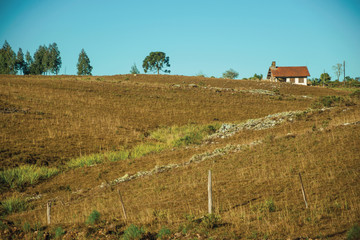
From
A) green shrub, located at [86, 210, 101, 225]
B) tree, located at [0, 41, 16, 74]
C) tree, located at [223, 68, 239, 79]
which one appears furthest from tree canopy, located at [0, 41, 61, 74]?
green shrub, located at [86, 210, 101, 225]

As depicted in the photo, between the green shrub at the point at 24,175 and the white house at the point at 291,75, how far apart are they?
86.9m

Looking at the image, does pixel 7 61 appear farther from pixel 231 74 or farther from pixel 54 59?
pixel 231 74

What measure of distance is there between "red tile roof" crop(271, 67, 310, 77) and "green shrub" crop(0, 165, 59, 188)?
87.5m

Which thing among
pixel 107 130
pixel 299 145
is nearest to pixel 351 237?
pixel 299 145

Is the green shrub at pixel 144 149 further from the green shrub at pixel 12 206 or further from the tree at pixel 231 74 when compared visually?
the tree at pixel 231 74

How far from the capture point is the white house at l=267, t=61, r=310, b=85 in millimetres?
100000

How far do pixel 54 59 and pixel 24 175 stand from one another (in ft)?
360

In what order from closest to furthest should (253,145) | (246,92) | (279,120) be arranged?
(253,145), (279,120), (246,92)

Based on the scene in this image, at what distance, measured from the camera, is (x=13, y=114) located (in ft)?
123

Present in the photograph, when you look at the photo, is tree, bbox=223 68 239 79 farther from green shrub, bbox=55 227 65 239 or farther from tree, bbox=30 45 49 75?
green shrub, bbox=55 227 65 239

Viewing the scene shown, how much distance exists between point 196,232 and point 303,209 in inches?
147

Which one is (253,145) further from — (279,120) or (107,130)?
(107,130)

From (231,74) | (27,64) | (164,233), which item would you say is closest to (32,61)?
(27,64)

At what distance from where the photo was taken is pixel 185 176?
18312mm
